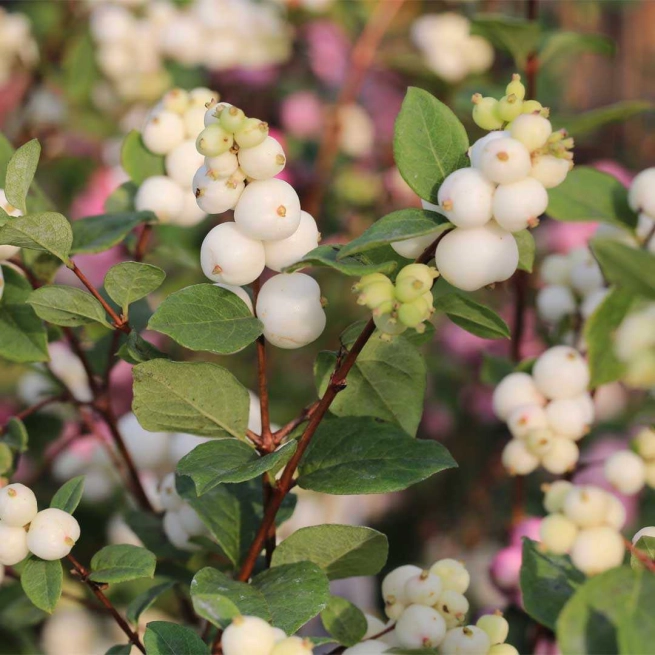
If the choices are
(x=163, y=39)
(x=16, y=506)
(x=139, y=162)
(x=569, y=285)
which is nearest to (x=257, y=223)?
(x=16, y=506)

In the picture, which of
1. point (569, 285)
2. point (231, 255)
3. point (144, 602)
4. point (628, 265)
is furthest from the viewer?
point (569, 285)

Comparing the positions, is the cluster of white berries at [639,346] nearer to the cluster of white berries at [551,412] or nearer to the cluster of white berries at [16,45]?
the cluster of white berries at [551,412]

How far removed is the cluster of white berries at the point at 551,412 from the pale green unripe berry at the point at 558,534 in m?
0.09

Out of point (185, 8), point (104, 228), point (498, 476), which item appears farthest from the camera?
point (185, 8)

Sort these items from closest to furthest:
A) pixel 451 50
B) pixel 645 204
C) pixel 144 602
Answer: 1. pixel 144 602
2. pixel 645 204
3. pixel 451 50

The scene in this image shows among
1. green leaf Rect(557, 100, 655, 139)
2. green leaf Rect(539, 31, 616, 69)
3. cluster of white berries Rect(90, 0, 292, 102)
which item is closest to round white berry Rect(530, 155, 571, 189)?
green leaf Rect(557, 100, 655, 139)

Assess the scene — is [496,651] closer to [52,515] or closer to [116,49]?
[52,515]

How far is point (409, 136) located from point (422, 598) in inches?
10.5

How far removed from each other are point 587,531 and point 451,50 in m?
1.12

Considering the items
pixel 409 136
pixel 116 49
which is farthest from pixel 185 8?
pixel 409 136

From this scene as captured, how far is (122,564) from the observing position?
524 mm

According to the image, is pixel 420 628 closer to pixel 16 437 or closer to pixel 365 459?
pixel 365 459

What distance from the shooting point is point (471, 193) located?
438 millimetres

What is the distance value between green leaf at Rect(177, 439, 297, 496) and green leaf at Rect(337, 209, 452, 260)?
0.11 metres
